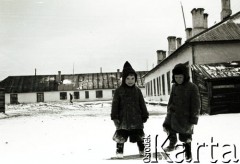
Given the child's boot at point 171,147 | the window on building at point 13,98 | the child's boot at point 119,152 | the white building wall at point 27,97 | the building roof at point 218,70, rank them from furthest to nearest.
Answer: the white building wall at point 27,97 → the window on building at point 13,98 → the building roof at point 218,70 → the child's boot at point 171,147 → the child's boot at point 119,152

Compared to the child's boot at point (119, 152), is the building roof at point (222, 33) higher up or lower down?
higher up

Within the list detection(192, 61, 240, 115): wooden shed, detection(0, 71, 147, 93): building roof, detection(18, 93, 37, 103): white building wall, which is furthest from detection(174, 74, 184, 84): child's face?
detection(18, 93, 37, 103): white building wall

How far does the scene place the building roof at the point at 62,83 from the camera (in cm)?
5566

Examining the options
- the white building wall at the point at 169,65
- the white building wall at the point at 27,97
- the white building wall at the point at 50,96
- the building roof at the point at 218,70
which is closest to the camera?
the building roof at the point at 218,70

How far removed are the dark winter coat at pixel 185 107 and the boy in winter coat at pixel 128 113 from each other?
520 millimetres

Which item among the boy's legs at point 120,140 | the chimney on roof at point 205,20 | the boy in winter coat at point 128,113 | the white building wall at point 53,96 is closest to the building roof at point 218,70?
the chimney on roof at point 205,20

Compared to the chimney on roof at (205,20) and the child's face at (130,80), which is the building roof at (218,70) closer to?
the chimney on roof at (205,20)

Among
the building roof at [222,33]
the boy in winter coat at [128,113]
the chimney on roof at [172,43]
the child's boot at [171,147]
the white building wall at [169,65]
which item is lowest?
the child's boot at [171,147]

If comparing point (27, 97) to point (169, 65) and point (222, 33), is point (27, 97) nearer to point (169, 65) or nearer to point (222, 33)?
point (169, 65)

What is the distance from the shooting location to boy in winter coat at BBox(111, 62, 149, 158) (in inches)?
196

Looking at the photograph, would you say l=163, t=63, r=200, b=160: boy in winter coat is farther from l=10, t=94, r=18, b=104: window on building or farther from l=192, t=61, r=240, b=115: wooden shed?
l=10, t=94, r=18, b=104: window on building

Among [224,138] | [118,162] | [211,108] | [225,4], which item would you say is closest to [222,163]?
[118,162]

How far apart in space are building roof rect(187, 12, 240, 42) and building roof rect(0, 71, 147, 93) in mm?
35813

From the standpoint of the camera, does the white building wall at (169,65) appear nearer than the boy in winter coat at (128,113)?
No
